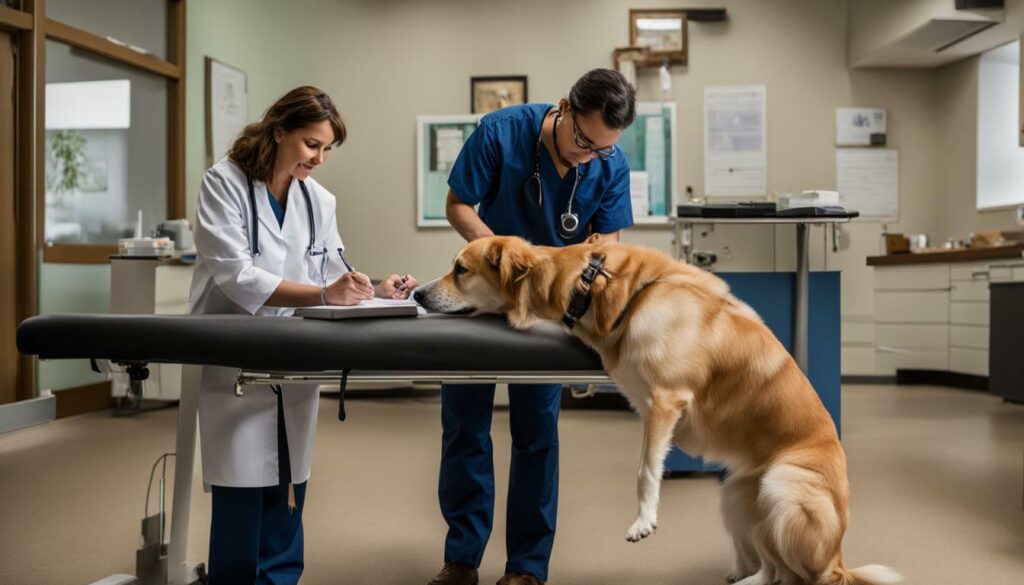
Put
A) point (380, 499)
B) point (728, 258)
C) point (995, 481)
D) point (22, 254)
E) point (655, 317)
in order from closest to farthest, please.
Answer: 1. point (655, 317)
2. point (380, 499)
3. point (995, 481)
4. point (728, 258)
5. point (22, 254)

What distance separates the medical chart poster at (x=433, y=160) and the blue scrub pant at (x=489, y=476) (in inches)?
170

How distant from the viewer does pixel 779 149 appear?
6.45 m

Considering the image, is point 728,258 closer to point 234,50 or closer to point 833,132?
point 833,132

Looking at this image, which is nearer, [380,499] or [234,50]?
[380,499]

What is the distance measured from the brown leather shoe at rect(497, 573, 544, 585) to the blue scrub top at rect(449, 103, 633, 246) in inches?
32.8

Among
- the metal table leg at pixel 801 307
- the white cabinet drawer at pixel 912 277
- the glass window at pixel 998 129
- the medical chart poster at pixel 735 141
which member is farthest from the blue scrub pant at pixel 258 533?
the glass window at pixel 998 129

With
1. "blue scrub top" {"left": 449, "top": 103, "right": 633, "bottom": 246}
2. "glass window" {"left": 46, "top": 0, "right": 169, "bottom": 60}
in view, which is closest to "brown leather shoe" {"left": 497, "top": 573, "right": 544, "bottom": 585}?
"blue scrub top" {"left": 449, "top": 103, "right": 633, "bottom": 246}

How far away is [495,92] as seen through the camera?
20.8 ft

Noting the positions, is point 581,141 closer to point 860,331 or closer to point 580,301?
point 580,301

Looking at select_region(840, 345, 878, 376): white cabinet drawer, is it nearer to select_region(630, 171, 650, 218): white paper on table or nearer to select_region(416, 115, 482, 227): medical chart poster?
select_region(630, 171, 650, 218): white paper on table

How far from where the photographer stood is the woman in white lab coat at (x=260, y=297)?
1728 mm

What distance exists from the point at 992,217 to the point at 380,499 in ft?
16.7

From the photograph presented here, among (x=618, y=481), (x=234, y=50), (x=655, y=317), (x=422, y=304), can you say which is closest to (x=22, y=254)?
(x=234, y=50)

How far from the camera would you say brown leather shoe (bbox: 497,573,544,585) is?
210 centimetres
